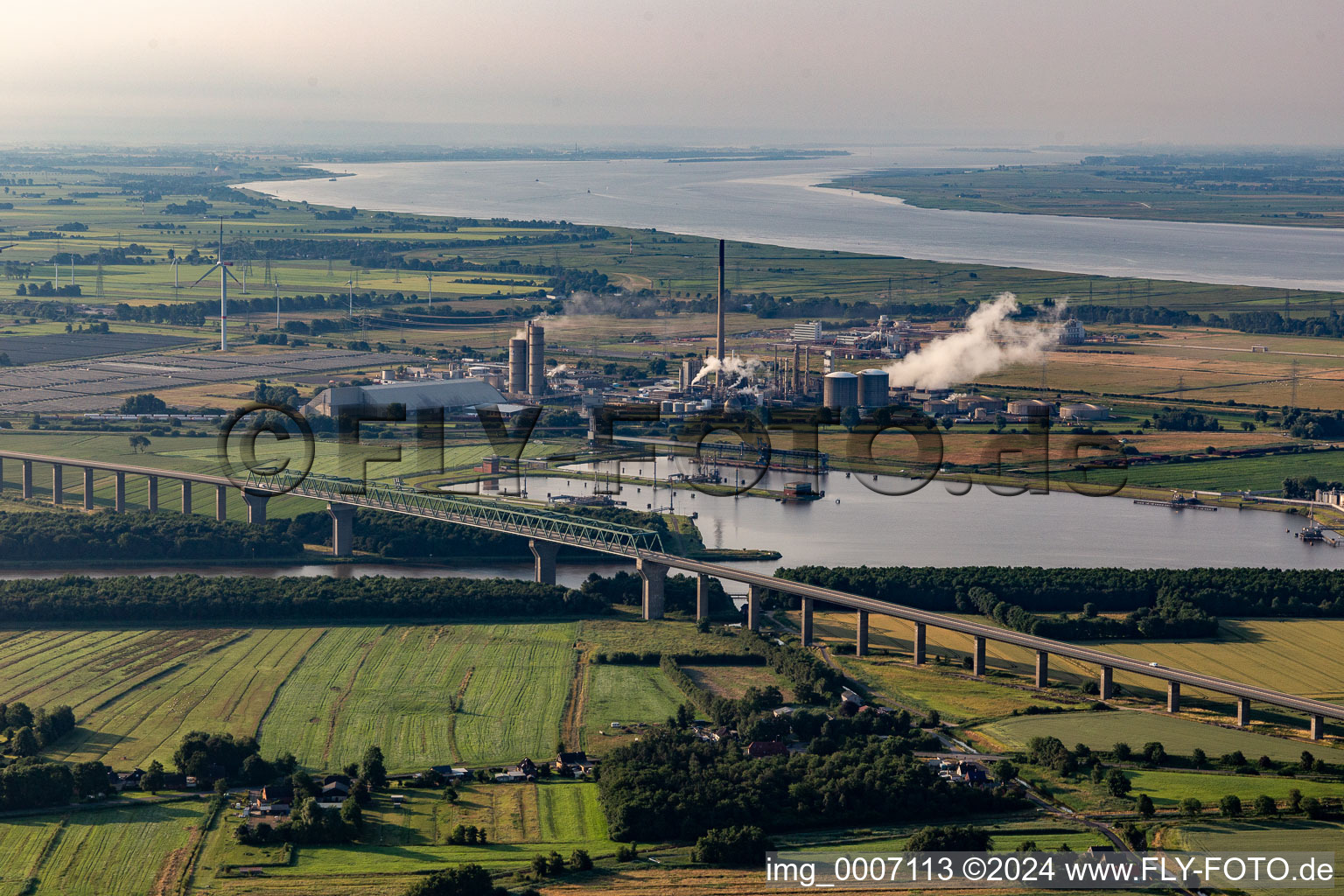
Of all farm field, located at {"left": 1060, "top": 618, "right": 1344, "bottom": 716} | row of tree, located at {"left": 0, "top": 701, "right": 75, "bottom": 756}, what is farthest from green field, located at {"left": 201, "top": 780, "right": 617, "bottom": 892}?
farm field, located at {"left": 1060, "top": 618, "right": 1344, "bottom": 716}

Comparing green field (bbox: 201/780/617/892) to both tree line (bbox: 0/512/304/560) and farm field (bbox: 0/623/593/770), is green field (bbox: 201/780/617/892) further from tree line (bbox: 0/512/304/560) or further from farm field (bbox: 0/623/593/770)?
tree line (bbox: 0/512/304/560)

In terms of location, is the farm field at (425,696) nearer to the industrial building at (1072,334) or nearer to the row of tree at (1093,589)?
the row of tree at (1093,589)

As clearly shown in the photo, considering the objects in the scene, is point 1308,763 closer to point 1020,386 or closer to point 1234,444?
point 1234,444

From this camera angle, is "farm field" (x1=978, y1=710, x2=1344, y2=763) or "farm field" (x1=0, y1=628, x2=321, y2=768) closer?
"farm field" (x1=978, y1=710, x2=1344, y2=763)

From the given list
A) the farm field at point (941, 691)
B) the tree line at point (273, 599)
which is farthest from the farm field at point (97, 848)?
the farm field at point (941, 691)

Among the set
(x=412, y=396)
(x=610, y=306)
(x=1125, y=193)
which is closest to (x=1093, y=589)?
(x=412, y=396)

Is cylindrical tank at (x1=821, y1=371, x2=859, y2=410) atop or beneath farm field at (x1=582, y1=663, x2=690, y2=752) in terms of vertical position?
atop

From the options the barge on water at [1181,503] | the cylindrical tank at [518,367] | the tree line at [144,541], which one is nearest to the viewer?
the tree line at [144,541]
